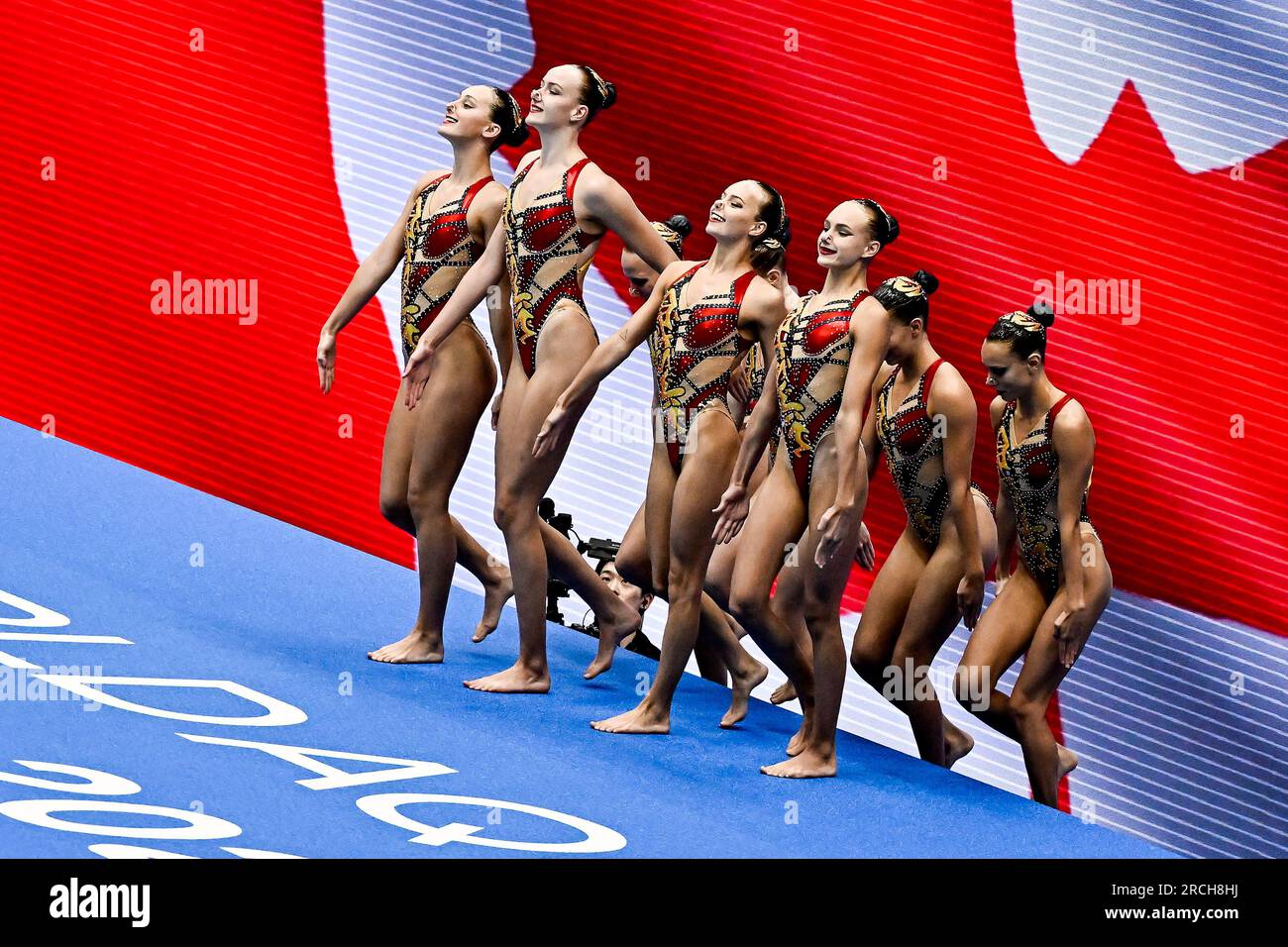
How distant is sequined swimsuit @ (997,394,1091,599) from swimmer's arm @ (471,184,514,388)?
1.68 m

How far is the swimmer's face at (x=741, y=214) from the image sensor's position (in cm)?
611

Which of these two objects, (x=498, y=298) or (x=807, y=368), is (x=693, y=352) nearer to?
(x=807, y=368)

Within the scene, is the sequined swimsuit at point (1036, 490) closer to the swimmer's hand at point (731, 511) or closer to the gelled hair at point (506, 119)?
the swimmer's hand at point (731, 511)

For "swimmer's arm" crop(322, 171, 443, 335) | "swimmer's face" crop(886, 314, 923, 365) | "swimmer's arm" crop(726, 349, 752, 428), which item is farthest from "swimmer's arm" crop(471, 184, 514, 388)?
"swimmer's face" crop(886, 314, 923, 365)

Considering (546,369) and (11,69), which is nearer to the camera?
(546,369)

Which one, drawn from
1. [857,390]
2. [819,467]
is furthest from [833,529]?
[857,390]

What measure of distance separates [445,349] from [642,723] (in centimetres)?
147

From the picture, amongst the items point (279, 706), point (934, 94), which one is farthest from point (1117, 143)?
point (279, 706)

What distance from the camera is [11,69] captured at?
972cm

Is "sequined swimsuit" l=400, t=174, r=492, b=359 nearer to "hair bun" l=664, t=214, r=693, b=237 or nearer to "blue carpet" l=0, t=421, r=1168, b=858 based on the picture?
"hair bun" l=664, t=214, r=693, b=237

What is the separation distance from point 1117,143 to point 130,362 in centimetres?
484

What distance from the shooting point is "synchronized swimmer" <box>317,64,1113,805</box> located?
19.5 feet

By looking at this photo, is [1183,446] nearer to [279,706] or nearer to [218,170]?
[279,706]

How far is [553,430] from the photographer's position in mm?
6188
